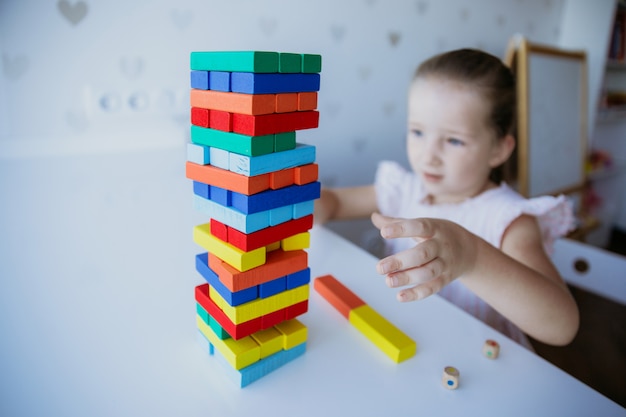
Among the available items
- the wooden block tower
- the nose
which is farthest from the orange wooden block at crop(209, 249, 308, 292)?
the nose

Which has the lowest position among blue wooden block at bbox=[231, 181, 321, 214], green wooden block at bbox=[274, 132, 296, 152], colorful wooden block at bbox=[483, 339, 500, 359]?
colorful wooden block at bbox=[483, 339, 500, 359]

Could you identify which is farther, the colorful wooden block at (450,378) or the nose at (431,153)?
the nose at (431,153)

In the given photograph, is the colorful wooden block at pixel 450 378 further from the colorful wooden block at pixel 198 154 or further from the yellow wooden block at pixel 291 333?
the colorful wooden block at pixel 198 154

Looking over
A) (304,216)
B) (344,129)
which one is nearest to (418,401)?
(304,216)

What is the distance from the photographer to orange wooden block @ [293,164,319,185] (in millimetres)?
427

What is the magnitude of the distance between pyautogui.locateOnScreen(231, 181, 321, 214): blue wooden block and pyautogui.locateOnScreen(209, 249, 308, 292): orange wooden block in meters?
0.06

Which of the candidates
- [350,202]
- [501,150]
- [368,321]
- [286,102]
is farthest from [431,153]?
[286,102]

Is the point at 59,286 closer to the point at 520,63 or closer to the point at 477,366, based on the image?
the point at 477,366

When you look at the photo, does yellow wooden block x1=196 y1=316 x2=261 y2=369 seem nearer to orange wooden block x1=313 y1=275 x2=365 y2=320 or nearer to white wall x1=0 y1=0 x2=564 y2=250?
orange wooden block x1=313 y1=275 x2=365 y2=320

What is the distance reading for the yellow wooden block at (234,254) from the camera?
420mm

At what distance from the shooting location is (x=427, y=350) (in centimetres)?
53

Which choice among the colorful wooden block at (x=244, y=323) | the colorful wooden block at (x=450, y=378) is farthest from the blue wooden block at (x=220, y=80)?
the colorful wooden block at (x=450, y=378)

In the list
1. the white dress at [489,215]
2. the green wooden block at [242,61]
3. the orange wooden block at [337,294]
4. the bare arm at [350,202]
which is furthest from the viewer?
the bare arm at [350,202]

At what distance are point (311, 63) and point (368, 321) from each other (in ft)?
1.00
